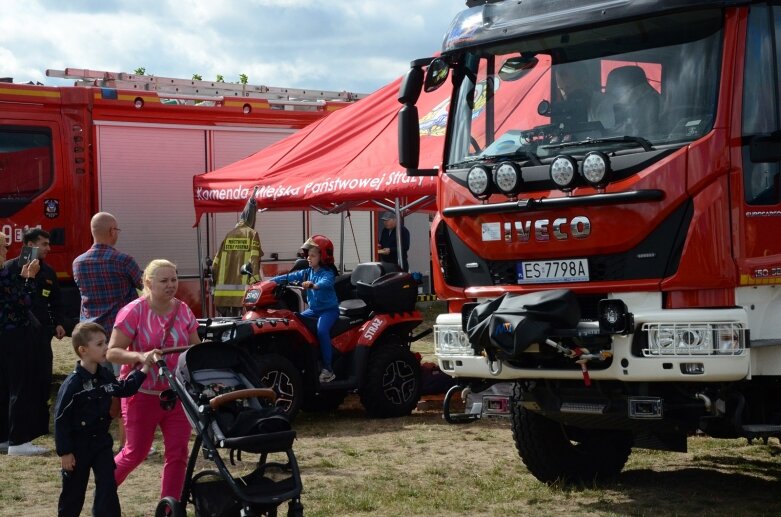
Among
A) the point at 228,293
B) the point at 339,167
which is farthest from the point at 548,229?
the point at 228,293

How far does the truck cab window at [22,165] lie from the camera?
1372 cm

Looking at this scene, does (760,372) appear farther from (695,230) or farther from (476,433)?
(476,433)

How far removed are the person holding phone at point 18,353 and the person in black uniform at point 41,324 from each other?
1.6 inches

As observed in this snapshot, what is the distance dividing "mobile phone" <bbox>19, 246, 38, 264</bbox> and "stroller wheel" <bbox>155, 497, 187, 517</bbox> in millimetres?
4182

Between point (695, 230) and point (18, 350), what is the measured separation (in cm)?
546

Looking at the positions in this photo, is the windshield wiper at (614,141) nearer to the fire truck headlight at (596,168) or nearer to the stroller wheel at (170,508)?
the fire truck headlight at (596,168)

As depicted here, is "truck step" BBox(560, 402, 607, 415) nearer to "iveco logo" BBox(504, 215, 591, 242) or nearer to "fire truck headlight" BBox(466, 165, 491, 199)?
"iveco logo" BBox(504, 215, 591, 242)

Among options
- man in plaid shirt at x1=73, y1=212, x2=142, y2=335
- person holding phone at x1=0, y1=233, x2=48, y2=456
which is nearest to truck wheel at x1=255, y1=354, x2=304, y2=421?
man in plaid shirt at x1=73, y1=212, x2=142, y2=335

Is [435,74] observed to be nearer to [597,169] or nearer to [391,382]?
[597,169]

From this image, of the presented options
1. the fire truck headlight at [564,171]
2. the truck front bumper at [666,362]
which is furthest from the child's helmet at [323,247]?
the fire truck headlight at [564,171]

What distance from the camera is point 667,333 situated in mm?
6227

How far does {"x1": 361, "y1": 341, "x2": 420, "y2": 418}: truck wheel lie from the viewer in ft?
35.2

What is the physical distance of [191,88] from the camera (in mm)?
16250

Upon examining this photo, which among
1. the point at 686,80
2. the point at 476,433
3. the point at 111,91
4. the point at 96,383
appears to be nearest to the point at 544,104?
the point at 686,80
